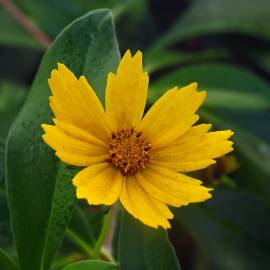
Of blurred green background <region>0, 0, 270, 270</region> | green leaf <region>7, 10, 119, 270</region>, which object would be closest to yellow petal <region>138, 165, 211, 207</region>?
green leaf <region>7, 10, 119, 270</region>

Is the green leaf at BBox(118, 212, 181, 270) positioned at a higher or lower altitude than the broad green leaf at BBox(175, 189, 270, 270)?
lower

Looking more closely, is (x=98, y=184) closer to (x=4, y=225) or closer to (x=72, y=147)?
(x=72, y=147)

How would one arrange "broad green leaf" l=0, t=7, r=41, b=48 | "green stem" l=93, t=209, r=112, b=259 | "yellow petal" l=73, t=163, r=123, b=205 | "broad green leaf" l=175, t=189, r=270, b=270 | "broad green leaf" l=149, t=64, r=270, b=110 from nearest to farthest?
1. "yellow petal" l=73, t=163, r=123, b=205
2. "green stem" l=93, t=209, r=112, b=259
3. "broad green leaf" l=175, t=189, r=270, b=270
4. "broad green leaf" l=149, t=64, r=270, b=110
5. "broad green leaf" l=0, t=7, r=41, b=48

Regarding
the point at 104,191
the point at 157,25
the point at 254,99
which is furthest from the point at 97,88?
the point at 157,25

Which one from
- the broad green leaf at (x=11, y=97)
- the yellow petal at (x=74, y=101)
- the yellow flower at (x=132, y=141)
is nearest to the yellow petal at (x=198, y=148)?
the yellow flower at (x=132, y=141)

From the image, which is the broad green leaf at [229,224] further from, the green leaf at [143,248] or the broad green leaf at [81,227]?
the green leaf at [143,248]

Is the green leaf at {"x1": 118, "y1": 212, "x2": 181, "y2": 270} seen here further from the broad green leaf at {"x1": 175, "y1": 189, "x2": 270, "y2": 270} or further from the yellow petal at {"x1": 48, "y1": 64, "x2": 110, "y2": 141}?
the broad green leaf at {"x1": 175, "y1": 189, "x2": 270, "y2": 270}

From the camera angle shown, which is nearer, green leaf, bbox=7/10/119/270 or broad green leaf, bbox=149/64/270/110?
green leaf, bbox=7/10/119/270

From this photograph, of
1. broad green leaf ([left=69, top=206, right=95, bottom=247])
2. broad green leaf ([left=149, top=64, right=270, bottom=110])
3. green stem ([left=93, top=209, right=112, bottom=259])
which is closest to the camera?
green stem ([left=93, top=209, right=112, bottom=259])

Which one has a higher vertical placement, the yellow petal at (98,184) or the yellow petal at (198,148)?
the yellow petal at (198,148)
